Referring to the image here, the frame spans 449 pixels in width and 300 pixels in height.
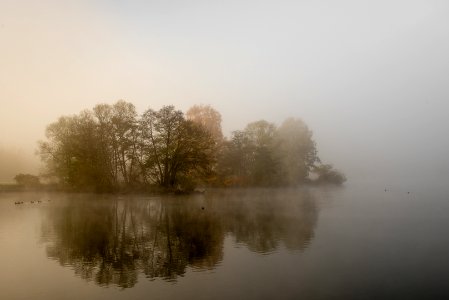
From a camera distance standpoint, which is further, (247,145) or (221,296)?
(247,145)

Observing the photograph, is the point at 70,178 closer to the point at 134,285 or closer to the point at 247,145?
the point at 247,145

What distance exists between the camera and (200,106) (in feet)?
308

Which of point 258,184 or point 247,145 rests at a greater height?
point 247,145

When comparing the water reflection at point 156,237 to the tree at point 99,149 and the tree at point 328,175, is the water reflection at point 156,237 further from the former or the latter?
the tree at point 328,175

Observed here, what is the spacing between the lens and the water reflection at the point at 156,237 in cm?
1936

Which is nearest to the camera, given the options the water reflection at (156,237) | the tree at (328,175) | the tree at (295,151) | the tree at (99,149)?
the water reflection at (156,237)

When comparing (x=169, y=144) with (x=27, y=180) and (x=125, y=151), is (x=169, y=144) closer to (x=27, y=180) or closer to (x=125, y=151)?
(x=125, y=151)

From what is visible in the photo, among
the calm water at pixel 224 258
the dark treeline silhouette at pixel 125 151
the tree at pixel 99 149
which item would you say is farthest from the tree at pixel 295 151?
the calm water at pixel 224 258

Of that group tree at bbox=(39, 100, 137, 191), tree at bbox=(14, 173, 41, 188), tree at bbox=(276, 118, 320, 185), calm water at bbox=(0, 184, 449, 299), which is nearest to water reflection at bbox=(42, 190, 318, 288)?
calm water at bbox=(0, 184, 449, 299)

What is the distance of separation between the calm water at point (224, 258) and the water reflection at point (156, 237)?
0.08 meters

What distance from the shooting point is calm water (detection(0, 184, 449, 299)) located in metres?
15.8

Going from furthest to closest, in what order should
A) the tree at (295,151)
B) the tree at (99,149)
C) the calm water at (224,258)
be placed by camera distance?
the tree at (295,151)
the tree at (99,149)
the calm water at (224,258)

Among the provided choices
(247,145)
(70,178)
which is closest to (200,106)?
(247,145)

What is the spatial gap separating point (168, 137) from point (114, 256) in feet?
173
